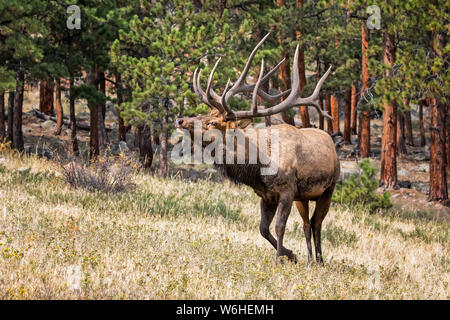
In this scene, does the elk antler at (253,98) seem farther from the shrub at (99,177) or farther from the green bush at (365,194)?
the green bush at (365,194)

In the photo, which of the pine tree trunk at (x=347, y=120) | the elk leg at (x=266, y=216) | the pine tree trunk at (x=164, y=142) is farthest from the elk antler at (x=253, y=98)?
the pine tree trunk at (x=347, y=120)

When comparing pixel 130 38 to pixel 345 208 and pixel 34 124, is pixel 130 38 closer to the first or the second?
pixel 345 208

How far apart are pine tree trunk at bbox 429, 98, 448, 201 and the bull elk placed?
10154mm

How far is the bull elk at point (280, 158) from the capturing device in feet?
19.9

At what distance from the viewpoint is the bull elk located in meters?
6.07

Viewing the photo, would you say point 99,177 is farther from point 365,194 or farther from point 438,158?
point 438,158

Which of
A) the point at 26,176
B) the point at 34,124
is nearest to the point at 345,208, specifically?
the point at 26,176

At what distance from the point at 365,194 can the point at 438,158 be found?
165 inches

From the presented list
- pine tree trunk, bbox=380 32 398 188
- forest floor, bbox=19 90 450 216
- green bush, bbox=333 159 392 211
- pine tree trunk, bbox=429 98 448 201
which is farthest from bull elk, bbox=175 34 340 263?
pine tree trunk, bbox=380 32 398 188

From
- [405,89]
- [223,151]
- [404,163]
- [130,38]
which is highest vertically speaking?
[130,38]

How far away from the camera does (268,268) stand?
19.2 ft

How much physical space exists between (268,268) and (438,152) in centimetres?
1160

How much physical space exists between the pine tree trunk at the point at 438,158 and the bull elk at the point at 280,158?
10.2 m

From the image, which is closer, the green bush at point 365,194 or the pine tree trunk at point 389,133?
the green bush at point 365,194
